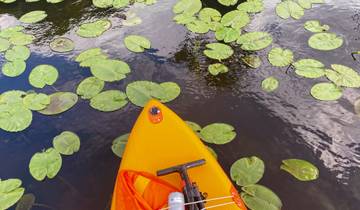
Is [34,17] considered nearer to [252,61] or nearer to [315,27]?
[252,61]

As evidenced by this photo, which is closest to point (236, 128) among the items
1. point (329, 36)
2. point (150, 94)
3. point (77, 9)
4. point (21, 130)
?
point (150, 94)

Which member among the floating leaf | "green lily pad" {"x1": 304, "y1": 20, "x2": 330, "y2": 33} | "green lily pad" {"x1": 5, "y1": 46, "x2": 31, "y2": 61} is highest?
"green lily pad" {"x1": 304, "y1": 20, "x2": 330, "y2": 33}

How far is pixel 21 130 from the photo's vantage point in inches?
243

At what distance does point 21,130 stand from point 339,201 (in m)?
4.99

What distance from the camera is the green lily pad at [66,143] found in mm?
5812

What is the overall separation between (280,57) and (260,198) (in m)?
3.20

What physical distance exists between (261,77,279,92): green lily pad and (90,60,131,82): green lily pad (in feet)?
8.29

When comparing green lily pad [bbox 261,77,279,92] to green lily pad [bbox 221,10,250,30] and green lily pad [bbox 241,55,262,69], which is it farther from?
green lily pad [bbox 221,10,250,30]

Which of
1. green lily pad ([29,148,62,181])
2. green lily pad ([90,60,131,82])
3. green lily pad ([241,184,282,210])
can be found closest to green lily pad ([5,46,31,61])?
green lily pad ([90,60,131,82])

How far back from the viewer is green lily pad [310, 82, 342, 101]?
6379 mm

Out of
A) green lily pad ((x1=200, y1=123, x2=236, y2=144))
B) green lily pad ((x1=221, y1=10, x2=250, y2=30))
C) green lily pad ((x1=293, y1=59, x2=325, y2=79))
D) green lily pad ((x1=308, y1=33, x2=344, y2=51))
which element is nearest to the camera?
green lily pad ((x1=200, y1=123, x2=236, y2=144))

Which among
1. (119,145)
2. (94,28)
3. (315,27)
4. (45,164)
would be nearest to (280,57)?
(315,27)

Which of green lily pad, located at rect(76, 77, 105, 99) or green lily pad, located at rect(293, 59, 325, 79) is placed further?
green lily pad, located at rect(293, 59, 325, 79)

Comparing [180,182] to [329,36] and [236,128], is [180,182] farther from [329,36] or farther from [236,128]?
[329,36]
